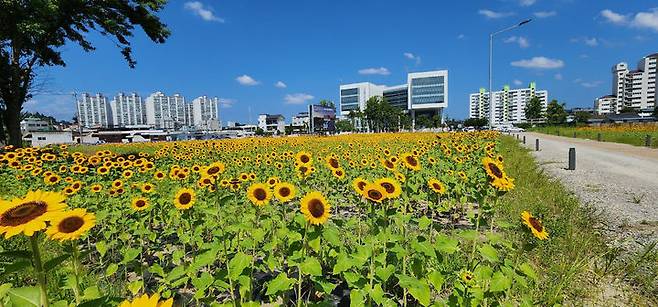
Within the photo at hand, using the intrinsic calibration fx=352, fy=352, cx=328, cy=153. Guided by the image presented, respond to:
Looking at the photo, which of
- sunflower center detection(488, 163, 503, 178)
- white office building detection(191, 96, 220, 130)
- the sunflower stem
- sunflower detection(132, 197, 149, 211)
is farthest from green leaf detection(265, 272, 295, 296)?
white office building detection(191, 96, 220, 130)

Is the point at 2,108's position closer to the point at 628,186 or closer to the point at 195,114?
the point at 628,186

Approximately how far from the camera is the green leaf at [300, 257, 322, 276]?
1.85 m

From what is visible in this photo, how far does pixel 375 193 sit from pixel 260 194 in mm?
938

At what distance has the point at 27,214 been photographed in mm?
1300

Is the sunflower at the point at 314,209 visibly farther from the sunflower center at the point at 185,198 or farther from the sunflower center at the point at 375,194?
the sunflower center at the point at 185,198

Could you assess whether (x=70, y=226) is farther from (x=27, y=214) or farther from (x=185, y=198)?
(x=185, y=198)

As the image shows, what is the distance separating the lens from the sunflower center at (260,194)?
8.81ft

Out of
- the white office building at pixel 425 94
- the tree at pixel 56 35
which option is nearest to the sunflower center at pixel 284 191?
the tree at pixel 56 35

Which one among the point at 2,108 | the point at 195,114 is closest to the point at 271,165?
the point at 2,108

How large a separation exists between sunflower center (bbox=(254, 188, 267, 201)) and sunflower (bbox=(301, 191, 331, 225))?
557 mm

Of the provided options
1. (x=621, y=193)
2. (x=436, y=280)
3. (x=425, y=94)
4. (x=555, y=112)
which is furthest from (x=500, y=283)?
(x=425, y=94)

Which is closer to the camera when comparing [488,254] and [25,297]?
[25,297]

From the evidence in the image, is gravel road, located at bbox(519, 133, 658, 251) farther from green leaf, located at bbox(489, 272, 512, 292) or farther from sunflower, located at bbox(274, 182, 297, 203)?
sunflower, located at bbox(274, 182, 297, 203)

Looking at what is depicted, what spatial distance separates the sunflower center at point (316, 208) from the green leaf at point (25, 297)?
1.26 meters
